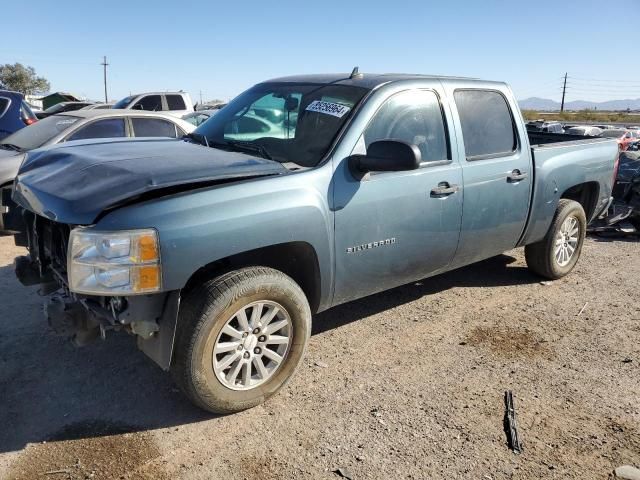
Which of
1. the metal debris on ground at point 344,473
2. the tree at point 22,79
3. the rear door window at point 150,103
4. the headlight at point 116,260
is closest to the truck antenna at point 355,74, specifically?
the headlight at point 116,260

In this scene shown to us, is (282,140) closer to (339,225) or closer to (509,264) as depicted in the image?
(339,225)

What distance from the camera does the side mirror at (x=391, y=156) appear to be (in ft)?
10.7

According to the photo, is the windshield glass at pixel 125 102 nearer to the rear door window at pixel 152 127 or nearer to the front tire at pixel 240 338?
the rear door window at pixel 152 127

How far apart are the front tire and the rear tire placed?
3.08m

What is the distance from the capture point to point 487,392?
3.52 metres

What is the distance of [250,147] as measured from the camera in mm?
3781

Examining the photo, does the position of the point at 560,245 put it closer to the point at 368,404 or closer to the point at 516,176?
the point at 516,176

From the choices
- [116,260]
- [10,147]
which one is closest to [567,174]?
[116,260]

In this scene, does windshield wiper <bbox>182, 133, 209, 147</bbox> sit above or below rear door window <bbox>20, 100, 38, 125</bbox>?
below

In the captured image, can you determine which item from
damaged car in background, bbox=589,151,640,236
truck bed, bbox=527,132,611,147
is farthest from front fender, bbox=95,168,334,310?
damaged car in background, bbox=589,151,640,236

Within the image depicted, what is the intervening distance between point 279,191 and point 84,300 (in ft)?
3.97

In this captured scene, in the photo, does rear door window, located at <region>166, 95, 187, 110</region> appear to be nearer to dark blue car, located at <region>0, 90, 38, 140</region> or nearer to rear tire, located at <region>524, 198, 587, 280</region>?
dark blue car, located at <region>0, 90, 38, 140</region>

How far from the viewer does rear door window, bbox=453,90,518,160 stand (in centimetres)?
429

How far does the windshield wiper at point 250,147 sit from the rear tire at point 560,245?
308cm
